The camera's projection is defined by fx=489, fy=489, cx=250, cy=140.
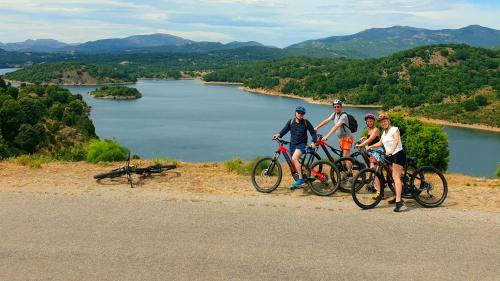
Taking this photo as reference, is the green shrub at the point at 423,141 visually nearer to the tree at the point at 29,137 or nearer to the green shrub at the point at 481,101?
the tree at the point at 29,137

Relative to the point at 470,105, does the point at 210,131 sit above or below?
below

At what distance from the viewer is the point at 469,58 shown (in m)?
173

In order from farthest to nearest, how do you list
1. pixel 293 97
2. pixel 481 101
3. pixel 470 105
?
pixel 293 97 → pixel 481 101 → pixel 470 105

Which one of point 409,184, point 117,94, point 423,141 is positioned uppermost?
point 409,184

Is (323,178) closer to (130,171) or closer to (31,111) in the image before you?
(130,171)

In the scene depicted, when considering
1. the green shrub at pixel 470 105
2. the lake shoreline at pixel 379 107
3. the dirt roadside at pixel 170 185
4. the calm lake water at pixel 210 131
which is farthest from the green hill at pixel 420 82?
the dirt roadside at pixel 170 185

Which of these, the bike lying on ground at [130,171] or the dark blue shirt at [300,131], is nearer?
the dark blue shirt at [300,131]

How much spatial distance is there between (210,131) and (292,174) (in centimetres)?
8046

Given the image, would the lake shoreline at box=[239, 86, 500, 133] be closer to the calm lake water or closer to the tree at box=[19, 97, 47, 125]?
the calm lake water

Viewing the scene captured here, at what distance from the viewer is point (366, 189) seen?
9211mm

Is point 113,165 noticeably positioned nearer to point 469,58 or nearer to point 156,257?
point 156,257

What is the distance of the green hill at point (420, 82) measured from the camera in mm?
126312

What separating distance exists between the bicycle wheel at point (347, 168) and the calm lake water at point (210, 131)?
50.8 meters

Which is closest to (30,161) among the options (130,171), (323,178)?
(130,171)
